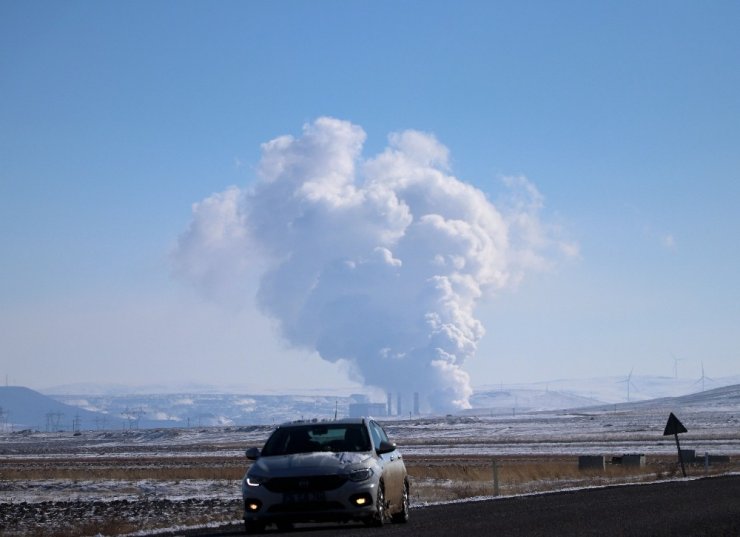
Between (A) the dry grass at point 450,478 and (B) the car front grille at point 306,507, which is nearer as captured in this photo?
(B) the car front grille at point 306,507

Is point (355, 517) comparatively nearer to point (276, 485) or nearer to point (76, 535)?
point (276, 485)

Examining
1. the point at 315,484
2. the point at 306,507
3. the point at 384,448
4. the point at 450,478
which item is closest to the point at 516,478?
the point at 450,478

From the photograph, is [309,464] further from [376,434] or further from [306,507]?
[376,434]

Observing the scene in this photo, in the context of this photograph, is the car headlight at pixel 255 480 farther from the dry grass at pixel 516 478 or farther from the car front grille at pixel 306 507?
the dry grass at pixel 516 478

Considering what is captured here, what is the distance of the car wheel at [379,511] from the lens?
683 inches

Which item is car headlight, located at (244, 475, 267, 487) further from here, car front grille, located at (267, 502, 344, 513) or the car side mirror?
the car side mirror

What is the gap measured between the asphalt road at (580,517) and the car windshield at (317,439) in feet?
4.29

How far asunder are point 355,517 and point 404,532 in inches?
43.5

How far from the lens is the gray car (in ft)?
55.4

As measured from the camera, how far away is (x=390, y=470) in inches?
738

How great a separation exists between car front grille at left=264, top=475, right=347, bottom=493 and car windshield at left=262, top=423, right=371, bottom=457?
108cm

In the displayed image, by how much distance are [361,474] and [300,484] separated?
97 cm

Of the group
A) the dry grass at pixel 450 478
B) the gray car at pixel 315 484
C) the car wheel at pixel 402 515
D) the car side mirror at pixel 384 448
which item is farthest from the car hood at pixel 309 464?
the dry grass at pixel 450 478

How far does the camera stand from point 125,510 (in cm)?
3055
